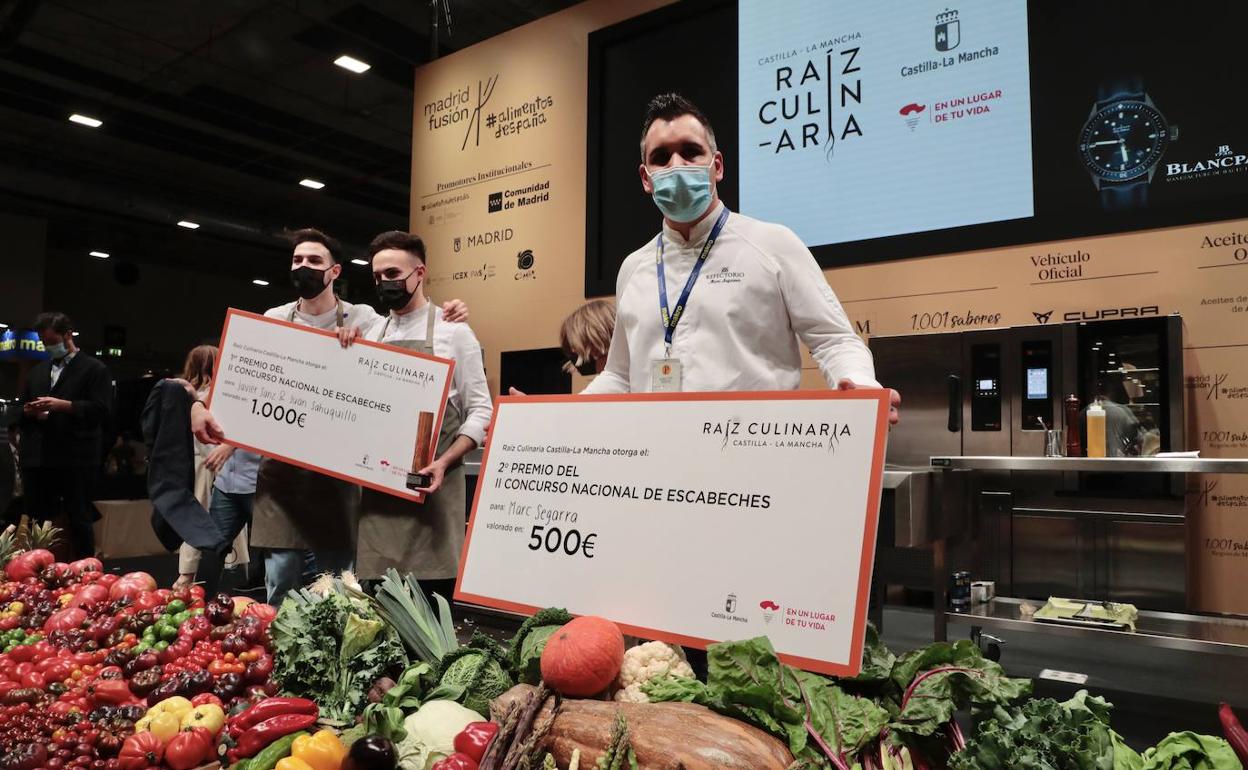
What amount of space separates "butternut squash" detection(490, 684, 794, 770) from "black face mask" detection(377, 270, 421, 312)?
6.16 feet

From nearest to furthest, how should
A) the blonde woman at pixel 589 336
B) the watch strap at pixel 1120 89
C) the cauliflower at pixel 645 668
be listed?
1. the cauliflower at pixel 645 668
2. the blonde woman at pixel 589 336
3. the watch strap at pixel 1120 89

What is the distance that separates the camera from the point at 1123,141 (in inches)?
155

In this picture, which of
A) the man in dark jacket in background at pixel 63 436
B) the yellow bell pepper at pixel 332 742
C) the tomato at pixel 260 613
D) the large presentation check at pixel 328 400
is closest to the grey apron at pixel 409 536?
the large presentation check at pixel 328 400

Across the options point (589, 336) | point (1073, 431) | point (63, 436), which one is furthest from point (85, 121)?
point (1073, 431)

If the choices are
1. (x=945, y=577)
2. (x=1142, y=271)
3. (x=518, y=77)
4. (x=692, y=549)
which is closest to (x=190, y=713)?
(x=692, y=549)

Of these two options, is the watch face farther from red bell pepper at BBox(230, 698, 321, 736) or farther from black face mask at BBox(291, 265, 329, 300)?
red bell pepper at BBox(230, 698, 321, 736)

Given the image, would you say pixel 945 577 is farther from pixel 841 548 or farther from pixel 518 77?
pixel 518 77

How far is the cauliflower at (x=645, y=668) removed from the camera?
1.15 metres

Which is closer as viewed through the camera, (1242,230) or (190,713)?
(190,713)

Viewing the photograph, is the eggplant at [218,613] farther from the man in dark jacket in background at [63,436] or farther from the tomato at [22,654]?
the man in dark jacket in background at [63,436]

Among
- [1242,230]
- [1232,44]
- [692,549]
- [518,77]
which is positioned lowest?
[692,549]

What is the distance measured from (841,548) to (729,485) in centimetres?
19

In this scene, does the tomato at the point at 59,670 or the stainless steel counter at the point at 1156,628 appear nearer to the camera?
the tomato at the point at 59,670

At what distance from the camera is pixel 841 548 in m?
1.05
